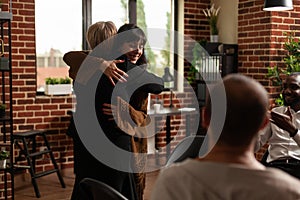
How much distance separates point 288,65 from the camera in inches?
194

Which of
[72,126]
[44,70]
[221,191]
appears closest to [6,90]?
[44,70]

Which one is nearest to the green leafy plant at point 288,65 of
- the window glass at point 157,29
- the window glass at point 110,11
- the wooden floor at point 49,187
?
the window glass at point 157,29

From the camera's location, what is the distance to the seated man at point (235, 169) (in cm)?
113

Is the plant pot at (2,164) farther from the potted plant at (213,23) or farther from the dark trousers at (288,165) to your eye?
the potted plant at (213,23)

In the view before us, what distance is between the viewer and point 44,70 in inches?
210

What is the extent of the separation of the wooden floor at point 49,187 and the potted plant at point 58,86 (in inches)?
34.9

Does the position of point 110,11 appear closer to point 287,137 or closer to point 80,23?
point 80,23

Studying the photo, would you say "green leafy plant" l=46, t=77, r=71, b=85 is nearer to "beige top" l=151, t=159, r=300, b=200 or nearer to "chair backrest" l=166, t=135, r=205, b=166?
"chair backrest" l=166, t=135, r=205, b=166

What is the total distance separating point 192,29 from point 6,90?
2.53m

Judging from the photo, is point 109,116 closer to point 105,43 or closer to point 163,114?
point 105,43

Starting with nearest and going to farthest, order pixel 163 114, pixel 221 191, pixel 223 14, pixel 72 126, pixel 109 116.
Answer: pixel 221 191 < pixel 109 116 < pixel 72 126 < pixel 163 114 < pixel 223 14

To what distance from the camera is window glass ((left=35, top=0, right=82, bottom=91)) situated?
5.27 m

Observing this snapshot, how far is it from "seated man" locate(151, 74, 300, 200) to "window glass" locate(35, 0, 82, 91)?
4.32 meters

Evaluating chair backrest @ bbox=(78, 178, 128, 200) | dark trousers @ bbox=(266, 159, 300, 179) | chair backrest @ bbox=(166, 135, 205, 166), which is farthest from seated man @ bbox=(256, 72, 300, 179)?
chair backrest @ bbox=(78, 178, 128, 200)
